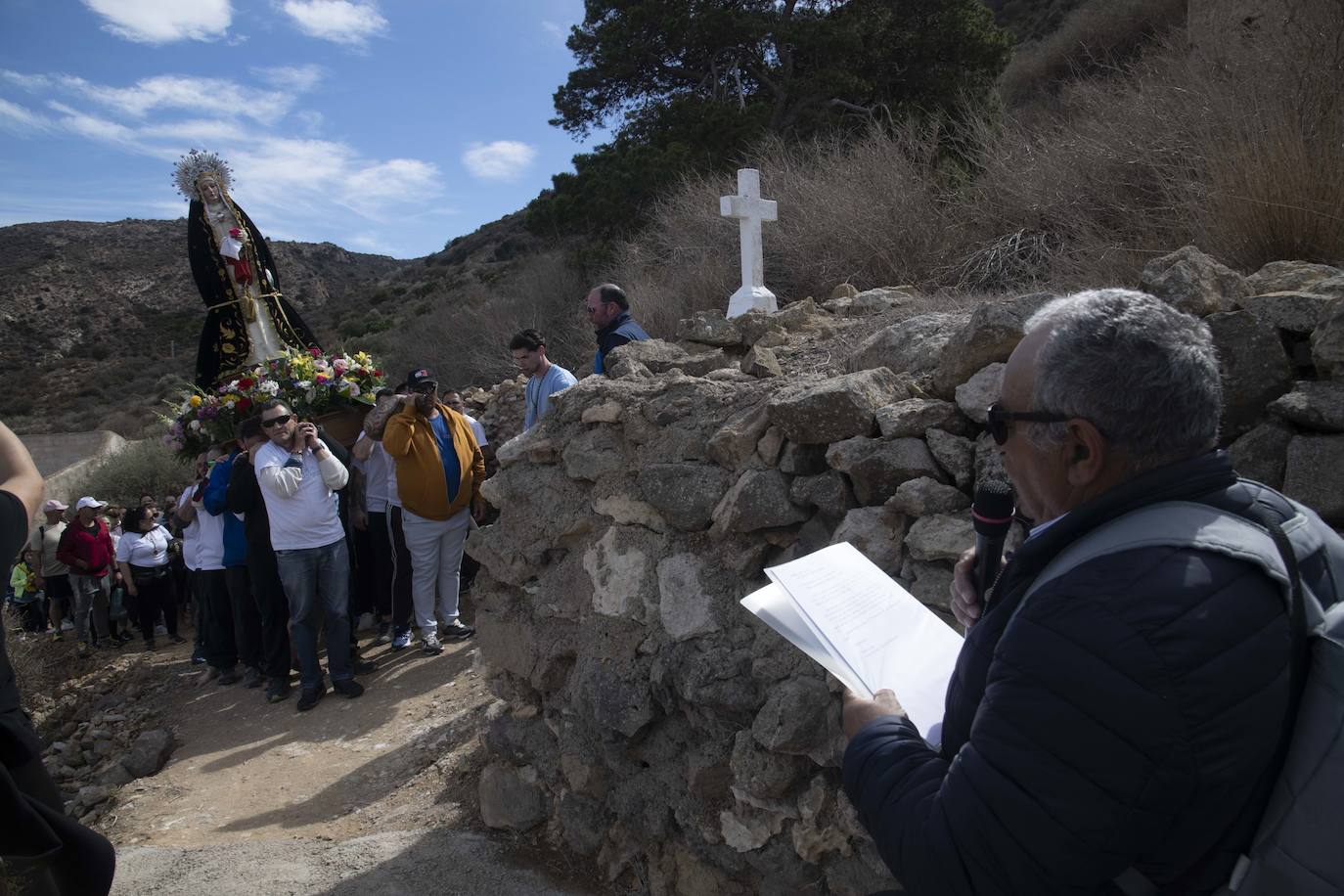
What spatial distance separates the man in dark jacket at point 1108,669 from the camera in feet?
3.34

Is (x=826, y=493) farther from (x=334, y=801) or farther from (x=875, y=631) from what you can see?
(x=334, y=801)

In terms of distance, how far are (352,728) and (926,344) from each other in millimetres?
3773

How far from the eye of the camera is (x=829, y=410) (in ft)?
9.23

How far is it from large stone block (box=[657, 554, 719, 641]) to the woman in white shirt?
7.87m

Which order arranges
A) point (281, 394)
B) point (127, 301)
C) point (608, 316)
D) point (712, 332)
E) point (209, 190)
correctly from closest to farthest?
point (712, 332) → point (608, 316) → point (281, 394) → point (209, 190) → point (127, 301)

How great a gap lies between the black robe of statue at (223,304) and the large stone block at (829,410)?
695 cm

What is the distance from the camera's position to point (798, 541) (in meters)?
2.87

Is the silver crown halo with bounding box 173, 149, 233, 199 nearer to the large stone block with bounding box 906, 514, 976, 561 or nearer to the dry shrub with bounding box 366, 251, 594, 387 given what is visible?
the dry shrub with bounding box 366, 251, 594, 387

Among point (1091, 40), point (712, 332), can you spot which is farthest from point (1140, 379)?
point (1091, 40)

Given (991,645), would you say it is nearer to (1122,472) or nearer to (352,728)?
(1122,472)

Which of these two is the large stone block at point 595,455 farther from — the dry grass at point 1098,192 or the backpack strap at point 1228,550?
the backpack strap at point 1228,550

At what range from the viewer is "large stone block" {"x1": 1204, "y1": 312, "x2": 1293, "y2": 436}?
2.39 m

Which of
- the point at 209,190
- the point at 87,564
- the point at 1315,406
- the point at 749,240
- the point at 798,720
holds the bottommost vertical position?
the point at 87,564

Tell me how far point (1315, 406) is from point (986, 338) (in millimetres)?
881
